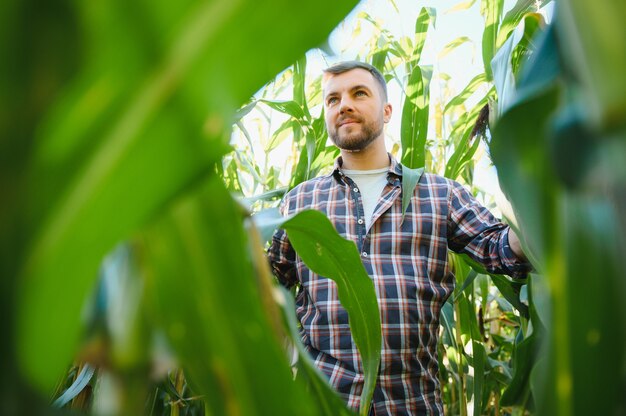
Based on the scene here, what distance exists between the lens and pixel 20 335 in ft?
0.37

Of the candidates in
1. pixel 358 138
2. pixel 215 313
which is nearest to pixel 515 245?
pixel 358 138

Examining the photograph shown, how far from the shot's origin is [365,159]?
1.23m

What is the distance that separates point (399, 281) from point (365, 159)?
0.36 metres

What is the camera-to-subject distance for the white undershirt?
3.74ft

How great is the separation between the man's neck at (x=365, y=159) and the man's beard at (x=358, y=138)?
0.06ft

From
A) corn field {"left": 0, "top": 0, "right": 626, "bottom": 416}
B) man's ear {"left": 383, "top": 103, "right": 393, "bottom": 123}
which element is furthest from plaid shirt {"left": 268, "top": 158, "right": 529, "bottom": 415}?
corn field {"left": 0, "top": 0, "right": 626, "bottom": 416}

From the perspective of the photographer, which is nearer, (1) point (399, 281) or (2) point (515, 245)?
(2) point (515, 245)

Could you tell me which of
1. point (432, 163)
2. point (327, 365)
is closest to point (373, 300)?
point (327, 365)

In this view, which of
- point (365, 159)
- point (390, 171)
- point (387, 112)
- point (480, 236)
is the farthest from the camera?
point (387, 112)

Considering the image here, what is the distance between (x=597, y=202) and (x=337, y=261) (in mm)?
169

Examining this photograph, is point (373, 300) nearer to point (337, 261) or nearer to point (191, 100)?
point (337, 261)

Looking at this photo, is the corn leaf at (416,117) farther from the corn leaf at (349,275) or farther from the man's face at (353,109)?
the corn leaf at (349,275)

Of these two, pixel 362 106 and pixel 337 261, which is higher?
pixel 362 106

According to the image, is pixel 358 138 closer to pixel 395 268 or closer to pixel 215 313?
pixel 395 268
